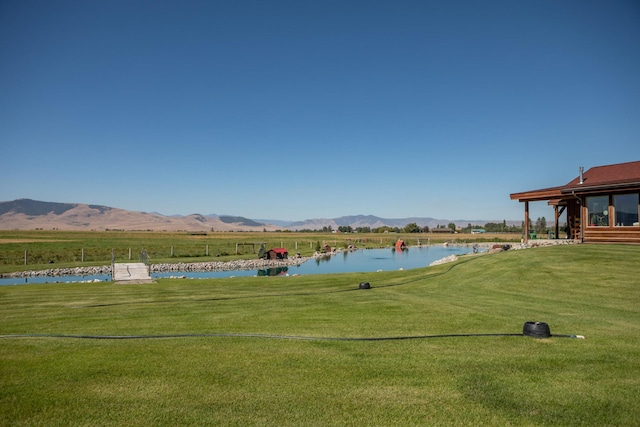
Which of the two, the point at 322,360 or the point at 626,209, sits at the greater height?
the point at 626,209

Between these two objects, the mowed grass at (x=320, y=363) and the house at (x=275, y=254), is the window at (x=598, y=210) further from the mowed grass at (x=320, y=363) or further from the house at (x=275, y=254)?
the house at (x=275, y=254)

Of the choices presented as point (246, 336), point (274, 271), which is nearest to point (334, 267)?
point (274, 271)

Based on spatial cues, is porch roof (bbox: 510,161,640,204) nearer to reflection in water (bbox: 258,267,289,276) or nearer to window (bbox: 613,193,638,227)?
window (bbox: 613,193,638,227)

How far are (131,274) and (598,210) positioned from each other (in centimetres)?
2091

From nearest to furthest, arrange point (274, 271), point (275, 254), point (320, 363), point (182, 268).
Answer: point (320, 363), point (182, 268), point (274, 271), point (275, 254)

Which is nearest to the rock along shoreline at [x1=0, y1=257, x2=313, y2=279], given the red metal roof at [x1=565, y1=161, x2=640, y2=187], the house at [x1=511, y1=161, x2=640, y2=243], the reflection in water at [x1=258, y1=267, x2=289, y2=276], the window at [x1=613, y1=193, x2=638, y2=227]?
the reflection in water at [x1=258, y1=267, x2=289, y2=276]

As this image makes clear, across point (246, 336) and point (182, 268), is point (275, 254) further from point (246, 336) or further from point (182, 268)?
point (246, 336)

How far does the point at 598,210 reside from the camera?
17688 mm

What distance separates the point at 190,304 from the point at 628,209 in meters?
17.6

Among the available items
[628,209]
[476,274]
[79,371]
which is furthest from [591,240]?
[79,371]

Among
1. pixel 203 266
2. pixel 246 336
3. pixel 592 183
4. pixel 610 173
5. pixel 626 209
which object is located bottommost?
pixel 203 266

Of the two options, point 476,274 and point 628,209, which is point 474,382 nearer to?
point 476,274

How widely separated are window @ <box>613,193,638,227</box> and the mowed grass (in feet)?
28.8

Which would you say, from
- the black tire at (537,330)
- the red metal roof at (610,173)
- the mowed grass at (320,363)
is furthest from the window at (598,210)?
the black tire at (537,330)
